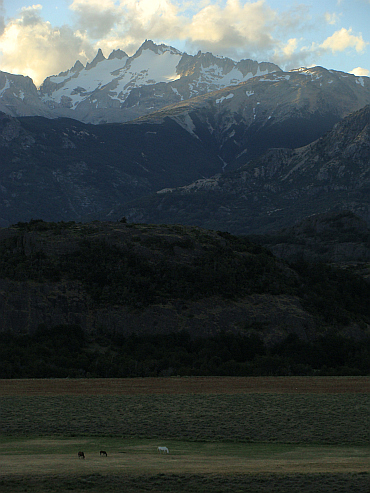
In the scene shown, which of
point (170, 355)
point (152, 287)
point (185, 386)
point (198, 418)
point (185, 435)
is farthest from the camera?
point (152, 287)

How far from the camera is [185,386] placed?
5709 centimetres

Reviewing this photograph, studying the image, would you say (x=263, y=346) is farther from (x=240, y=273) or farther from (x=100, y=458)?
(x=100, y=458)

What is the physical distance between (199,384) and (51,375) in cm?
1705

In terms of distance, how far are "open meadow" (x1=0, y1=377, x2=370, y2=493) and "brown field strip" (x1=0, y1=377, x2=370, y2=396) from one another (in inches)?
6.2

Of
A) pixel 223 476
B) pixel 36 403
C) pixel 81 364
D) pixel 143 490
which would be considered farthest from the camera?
pixel 81 364

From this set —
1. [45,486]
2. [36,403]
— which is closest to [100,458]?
[45,486]

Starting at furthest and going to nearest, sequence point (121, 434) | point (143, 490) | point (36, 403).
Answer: point (36, 403) < point (121, 434) < point (143, 490)

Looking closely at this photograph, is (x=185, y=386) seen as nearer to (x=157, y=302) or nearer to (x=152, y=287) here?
(x=157, y=302)

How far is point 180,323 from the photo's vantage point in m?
84.7

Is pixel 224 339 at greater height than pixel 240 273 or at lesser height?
lesser

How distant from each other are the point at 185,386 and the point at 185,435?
76.4 ft

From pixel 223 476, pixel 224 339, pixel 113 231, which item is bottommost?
pixel 223 476

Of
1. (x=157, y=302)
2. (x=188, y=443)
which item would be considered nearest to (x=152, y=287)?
(x=157, y=302)

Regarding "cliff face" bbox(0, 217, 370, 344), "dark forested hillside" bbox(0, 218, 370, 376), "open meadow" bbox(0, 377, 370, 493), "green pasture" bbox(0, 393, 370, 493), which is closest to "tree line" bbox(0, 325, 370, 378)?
"dark forested hillside" bbox(0, 218, 370, 376)
